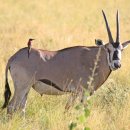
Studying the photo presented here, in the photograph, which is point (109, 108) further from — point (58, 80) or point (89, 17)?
point (89, 17)

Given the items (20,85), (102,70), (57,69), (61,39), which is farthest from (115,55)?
(61,39)

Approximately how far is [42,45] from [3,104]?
6.65 meters

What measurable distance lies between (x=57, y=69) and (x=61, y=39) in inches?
284

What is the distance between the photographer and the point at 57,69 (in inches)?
342

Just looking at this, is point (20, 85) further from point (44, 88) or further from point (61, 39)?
point (61, 39)

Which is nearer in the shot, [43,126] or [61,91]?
[43,126]

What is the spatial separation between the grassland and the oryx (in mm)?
325

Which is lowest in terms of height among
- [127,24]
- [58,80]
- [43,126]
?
[43,126]

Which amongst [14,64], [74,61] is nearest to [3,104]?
[14,64]

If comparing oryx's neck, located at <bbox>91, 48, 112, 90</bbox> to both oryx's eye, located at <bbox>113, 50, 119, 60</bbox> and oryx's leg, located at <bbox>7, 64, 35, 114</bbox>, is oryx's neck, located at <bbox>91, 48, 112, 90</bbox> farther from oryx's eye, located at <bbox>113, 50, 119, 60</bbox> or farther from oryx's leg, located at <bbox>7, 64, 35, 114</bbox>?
oryx's leg, located at <bbox>7, 64, 35, 114</bbox>

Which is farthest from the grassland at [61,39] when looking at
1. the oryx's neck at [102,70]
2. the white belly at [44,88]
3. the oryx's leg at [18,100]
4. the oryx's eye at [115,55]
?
the oryx's eye at [115,55]

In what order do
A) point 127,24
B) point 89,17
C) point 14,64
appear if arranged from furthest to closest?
point 89,17, point 127,24, point 14,64

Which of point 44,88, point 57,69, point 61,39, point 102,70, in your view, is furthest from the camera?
point 61,39

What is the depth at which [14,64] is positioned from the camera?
332 inches
